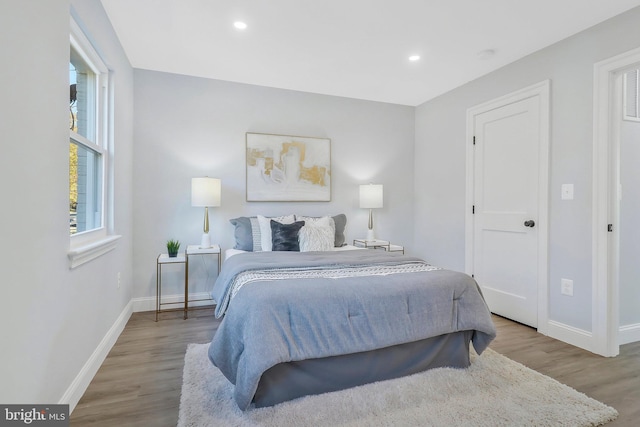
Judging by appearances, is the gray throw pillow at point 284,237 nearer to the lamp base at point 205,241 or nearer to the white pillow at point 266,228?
the white pillow at point 266,228

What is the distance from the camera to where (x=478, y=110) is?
11.7 feet

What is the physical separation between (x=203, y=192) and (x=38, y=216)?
6.42 feet

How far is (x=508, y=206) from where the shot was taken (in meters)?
3.27

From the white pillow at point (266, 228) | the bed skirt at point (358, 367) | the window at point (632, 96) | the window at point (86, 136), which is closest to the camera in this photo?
the bed skirt at point (358, 367)

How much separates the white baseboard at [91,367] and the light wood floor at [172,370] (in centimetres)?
4

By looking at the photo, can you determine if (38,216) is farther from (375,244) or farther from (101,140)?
(375,244)

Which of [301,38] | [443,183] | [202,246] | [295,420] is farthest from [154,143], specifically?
[443,183]

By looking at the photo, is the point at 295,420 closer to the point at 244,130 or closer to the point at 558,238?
the point at 558,238

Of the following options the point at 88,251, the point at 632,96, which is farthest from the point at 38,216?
the point at 632,96

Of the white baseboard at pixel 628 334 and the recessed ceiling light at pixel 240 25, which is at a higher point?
the recessed ceiling light at pixel 240 25

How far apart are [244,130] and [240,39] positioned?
1.17 meters

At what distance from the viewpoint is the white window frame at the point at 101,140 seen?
206cm

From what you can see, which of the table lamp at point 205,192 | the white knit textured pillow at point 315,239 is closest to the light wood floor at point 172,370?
the table lamp at point 205,192

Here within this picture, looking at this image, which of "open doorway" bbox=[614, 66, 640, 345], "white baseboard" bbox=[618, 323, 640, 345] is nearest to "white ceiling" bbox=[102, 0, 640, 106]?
"open doorway" bbox=[614, 66, 640, 345]
